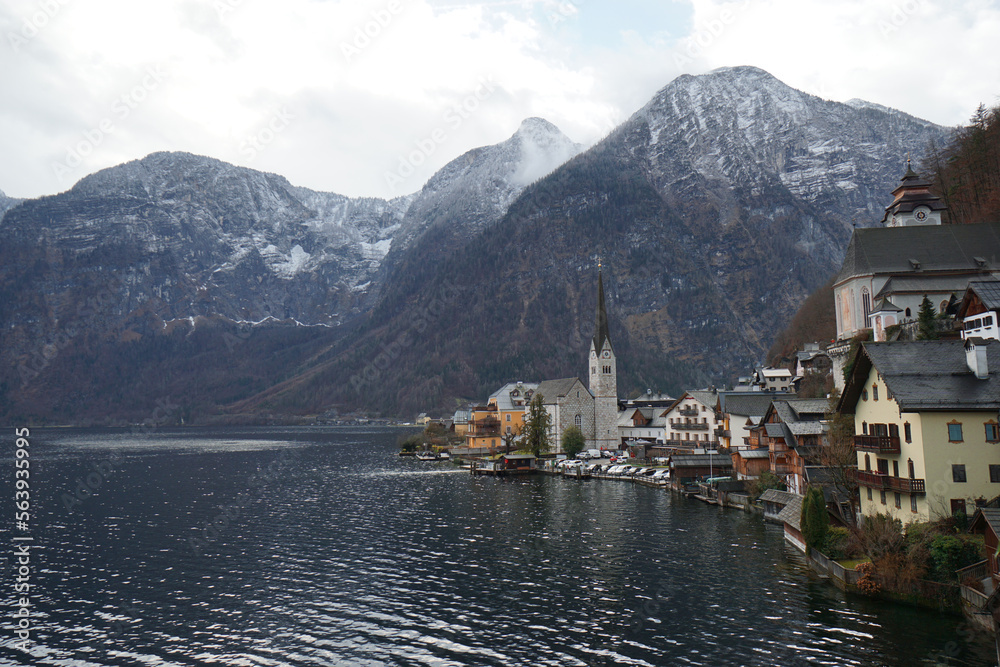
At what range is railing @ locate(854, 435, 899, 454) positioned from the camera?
43.3 m

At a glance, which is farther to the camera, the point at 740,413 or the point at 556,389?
the point at 556,389

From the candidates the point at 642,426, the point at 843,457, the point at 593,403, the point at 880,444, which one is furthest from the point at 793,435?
the point at 593,403

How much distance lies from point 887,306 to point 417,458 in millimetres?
104933

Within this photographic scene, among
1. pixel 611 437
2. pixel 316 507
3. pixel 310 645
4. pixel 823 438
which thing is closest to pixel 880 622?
pixel 310 645

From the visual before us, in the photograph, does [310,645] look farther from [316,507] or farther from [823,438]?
[823,438]

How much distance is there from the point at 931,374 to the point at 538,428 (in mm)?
94574

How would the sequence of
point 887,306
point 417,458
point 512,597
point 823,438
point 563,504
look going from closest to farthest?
point 512,597, point 823,438, point 887,306, point 563,504, point 417,458

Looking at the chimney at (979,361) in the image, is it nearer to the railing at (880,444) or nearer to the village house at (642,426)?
the railing at (880,444)

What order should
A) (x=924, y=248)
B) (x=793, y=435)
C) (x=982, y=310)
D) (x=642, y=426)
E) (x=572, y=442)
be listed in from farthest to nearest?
(x=642, y=426)
(x=572, y=442)
(x=924, y=248)
(x=793, y=435)
(x=982, y=310)

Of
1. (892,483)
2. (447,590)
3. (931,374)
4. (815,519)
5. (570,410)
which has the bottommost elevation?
(447,590)

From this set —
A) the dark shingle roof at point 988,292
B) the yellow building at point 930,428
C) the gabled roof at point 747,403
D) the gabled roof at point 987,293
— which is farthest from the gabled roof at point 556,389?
the yellow building at point 930,428

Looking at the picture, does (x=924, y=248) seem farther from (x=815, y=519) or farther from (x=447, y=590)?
(x=447, y=590)

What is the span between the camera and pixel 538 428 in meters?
135

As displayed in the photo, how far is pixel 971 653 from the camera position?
101ft
